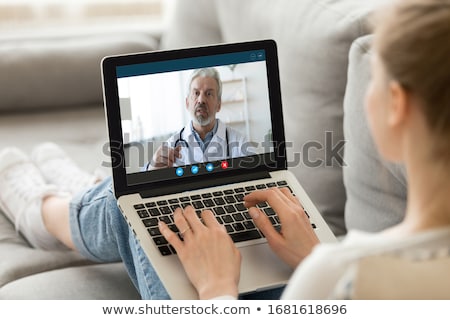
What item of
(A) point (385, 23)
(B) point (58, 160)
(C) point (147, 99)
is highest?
(A) point (385, 23)

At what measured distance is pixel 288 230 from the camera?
108cm

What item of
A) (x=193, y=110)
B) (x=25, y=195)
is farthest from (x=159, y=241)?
(x=25, y=195)

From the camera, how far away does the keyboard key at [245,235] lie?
1.15 metres

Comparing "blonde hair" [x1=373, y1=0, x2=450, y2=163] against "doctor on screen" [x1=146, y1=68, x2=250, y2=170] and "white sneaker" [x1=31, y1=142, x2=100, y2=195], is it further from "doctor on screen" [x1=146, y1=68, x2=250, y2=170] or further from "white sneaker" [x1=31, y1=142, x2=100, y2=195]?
"white sneaker" [x1=31, y1=142, x2=100, y2=195]

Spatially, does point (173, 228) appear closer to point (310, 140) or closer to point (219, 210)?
point (219, 210)

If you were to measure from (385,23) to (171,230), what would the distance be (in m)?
0.49

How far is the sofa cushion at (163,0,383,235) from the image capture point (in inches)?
54.1

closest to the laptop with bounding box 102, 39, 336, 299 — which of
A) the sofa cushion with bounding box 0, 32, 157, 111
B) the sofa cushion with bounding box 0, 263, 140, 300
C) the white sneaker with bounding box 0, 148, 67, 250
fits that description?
the sofa cushion with bounding box 0, 263, 140, 300

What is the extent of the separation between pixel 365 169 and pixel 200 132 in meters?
0.31

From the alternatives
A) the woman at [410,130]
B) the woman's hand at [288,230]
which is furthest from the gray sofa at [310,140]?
the woman at [410,130]

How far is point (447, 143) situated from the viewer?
2.45 feet

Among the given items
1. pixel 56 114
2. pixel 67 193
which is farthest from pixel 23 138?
pixel 67 193

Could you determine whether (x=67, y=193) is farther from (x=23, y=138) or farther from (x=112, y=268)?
(x=23, y=138)

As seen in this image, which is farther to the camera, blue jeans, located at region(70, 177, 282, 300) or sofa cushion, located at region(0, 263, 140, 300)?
sofa cushion, located at region(0, 263, 140, 300)
